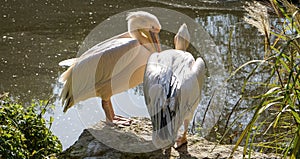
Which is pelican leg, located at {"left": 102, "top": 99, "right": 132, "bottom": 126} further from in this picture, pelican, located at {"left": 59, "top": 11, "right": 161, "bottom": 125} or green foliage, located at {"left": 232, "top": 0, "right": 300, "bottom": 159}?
green foliage, located at {"left": 232, "top": 0, "right": 300, "bottom": 159}

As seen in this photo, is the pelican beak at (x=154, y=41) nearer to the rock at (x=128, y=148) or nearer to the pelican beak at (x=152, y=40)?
the pelican beak at (x=152, y=40)

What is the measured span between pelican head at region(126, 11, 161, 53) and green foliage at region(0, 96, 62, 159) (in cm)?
85

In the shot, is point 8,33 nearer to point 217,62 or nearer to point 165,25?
point 165,25

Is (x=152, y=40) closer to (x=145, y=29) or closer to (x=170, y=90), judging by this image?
(x=145, y=29)

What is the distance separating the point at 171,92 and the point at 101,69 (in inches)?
31.3

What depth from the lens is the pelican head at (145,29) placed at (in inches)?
144

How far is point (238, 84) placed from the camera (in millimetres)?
5574

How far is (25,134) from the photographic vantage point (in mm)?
3287

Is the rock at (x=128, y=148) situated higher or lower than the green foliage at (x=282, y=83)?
lower

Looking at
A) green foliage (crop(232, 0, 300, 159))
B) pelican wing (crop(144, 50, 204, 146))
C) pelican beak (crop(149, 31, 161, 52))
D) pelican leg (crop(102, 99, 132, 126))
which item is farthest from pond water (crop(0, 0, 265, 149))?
green foliage (crop(232, 0, 300, 159))

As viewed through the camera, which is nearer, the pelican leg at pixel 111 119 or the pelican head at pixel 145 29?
the pelican leg at pixel 111 119

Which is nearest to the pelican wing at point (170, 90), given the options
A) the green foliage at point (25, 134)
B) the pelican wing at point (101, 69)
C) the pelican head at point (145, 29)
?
the pelican wing at point (101, 69)

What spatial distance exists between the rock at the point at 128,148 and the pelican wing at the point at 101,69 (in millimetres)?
304

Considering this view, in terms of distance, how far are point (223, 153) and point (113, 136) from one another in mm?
628
